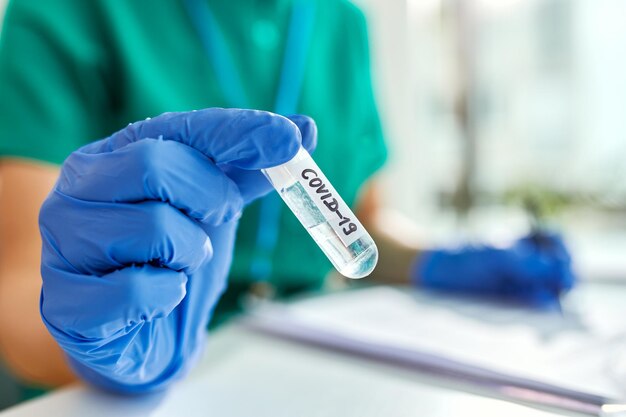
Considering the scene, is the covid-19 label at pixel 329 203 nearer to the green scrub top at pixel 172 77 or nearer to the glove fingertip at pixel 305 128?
the glove fingertip at pixel 305 128

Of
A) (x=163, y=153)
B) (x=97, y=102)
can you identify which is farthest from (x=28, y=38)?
(x=163, y=153)

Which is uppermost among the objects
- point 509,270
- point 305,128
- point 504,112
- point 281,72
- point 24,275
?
point 305,128

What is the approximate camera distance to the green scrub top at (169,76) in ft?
2.33

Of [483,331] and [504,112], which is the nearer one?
[483,331]

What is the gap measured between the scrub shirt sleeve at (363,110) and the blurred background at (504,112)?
A: 65cm

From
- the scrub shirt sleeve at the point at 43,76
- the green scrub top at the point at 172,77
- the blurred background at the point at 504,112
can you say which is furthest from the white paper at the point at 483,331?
the blurred background at the point at 504,112

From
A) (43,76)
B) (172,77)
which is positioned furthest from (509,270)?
(43,76)

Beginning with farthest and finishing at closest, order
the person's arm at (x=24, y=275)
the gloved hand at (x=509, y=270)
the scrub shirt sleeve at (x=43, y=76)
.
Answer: the gloved hand at (x=509, y=270), the scrub shirt sleeve at (x=43, y=76), the person's arm at (x=24, y=275)

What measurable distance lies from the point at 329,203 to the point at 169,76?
52cm

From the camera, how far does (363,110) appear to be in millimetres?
1137

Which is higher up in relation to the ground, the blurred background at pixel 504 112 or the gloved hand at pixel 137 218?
the gloved hand at pixel 137 218

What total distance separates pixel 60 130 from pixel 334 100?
54 cm

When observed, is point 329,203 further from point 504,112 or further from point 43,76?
point 504,112

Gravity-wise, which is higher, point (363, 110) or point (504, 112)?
point (363, 110)
